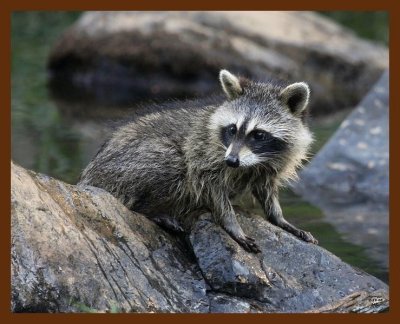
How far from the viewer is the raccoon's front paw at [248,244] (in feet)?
26.5

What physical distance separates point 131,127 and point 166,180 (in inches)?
29.9

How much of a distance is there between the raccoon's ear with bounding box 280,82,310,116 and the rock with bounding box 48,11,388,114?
9.83 metres

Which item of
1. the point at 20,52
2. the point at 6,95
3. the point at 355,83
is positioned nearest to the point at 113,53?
the point at 20,52

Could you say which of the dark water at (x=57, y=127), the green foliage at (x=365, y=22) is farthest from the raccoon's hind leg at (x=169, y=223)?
the green foliage at (x=365, y=22)

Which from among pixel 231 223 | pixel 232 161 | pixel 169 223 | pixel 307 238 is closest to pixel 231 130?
pixel 232 161

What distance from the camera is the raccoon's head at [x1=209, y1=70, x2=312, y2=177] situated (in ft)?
26.8

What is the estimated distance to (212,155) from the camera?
8328 mm

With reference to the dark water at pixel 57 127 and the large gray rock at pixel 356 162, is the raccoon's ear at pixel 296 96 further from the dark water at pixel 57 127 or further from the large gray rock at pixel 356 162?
the large gray rock at pixel 356 162

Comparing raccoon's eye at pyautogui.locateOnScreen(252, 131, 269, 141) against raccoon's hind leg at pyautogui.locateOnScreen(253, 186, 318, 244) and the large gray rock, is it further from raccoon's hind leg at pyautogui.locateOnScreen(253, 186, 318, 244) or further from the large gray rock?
the large gray rock

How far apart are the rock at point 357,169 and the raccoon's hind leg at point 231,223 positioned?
3957mm

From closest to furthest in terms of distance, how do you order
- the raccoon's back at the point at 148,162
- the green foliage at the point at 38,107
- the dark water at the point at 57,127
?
the raccoon's back at the point at 148,162, the dark water at the point at 57,127, the green foliage at the point at 38,107

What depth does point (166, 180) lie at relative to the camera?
27.7 ft

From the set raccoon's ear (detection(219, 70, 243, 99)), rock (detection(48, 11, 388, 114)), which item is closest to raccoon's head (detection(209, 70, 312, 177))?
raccoon's ear (detection(219, 70, 243, 99))

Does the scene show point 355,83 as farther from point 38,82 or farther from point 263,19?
point 38,82
